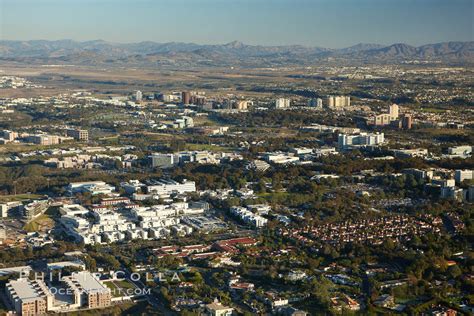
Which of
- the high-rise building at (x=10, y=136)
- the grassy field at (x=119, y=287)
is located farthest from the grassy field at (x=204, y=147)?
the grassy field at (x=119, y=287)

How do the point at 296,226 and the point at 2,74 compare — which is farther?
the point at 2,74

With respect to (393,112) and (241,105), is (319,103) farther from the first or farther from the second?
(393,112)

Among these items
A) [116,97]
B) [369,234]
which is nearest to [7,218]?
[369,234]

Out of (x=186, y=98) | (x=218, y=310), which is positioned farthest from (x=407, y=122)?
(x=218, y=310)

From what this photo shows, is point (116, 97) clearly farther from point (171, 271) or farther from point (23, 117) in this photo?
point (171, 271)

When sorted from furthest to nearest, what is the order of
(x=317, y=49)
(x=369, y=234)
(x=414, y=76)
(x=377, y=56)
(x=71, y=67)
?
(x=317, y=49) → (x=377, y=56) → (x=71, y=67) → (x=414, y=76) → (x=369, y=234)

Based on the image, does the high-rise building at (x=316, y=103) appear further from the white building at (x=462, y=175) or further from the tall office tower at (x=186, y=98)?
the white building at (x=462, y=175)
